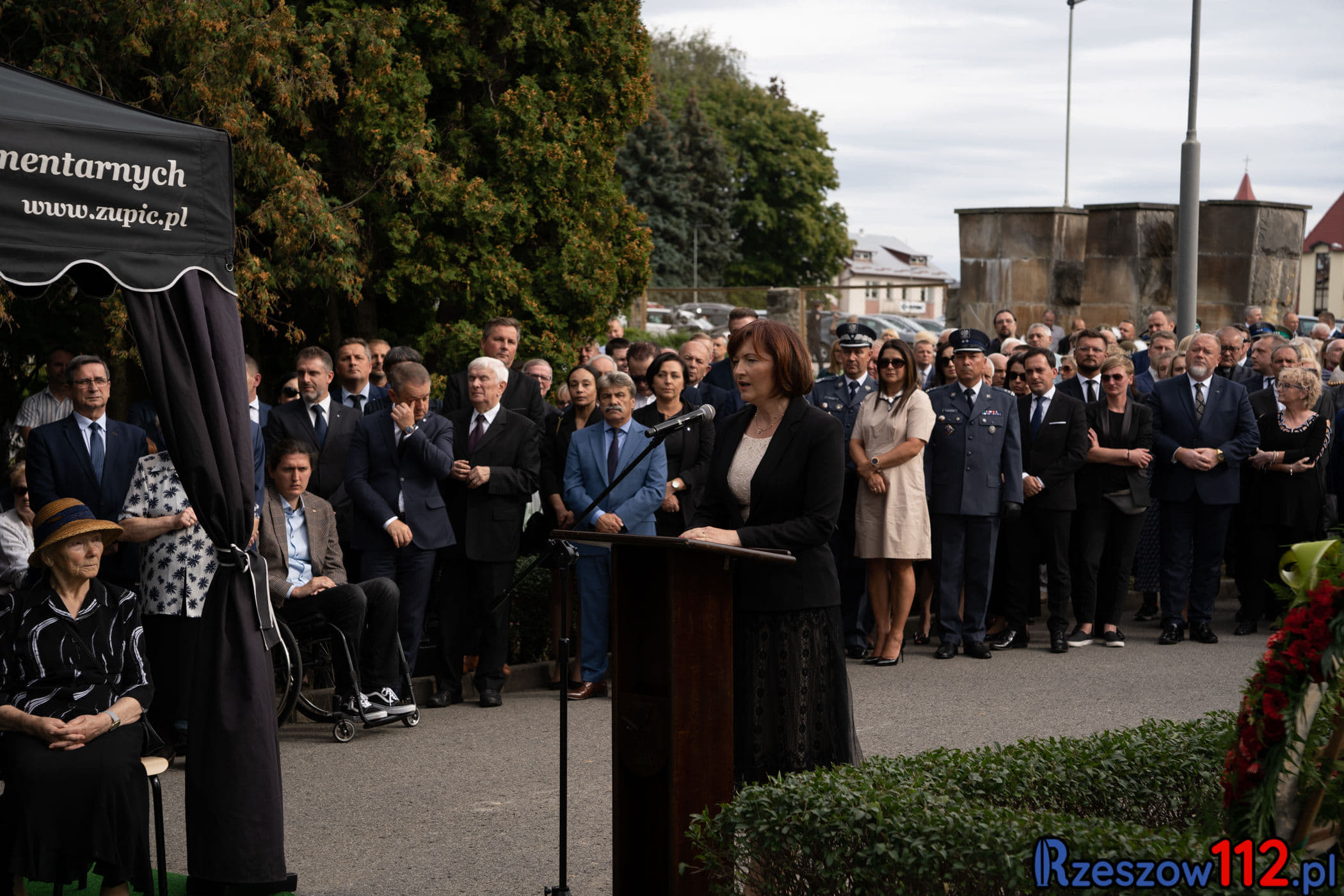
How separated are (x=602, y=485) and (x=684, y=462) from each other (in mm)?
667

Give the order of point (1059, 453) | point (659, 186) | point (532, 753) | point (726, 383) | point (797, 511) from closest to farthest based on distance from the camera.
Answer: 1. point (797, 511)
2. point (532, 753)
3. point (1059, 453)
4. point (726, 383)
5. point (659, 186)

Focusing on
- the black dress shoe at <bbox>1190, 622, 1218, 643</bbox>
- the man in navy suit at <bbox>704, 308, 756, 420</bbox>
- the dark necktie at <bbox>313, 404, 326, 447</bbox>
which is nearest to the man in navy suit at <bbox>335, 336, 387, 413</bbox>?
the dark necktie at <bbox>313, 404, 326, 447</bbox>

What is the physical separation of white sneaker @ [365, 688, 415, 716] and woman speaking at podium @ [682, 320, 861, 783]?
→ 368 cm

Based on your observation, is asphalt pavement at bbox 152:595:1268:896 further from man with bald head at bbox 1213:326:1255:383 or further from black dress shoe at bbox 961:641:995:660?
man with bald head at bbox 1213:326:1255:383

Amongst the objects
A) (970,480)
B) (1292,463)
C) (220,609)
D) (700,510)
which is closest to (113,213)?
(220,609)

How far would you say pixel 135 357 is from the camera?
13000 mm

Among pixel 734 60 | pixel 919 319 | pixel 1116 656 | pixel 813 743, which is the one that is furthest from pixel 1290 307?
pixel 734 60

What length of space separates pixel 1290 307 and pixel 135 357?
1531 centimetres

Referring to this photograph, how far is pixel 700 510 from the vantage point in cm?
545

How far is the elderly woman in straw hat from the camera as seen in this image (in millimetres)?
5191

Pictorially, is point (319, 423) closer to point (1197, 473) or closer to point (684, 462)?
point (684, 462)

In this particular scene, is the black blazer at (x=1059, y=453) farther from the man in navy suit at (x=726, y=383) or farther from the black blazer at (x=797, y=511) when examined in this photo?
the black blazer at (x=797, y=511)

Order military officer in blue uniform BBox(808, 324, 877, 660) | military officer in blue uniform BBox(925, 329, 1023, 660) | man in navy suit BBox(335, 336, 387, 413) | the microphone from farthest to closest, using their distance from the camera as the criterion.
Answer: military officer in blue uniform BBox(808, 324, 877, 660), military officer in blue uniform BBox(925, 329, 1023, 660), man in navy suit BBox(335, 336, 387, 413), the microphone

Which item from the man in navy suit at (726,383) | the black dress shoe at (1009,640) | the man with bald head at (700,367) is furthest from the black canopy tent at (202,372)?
the black dress shoe at (1009,640)
